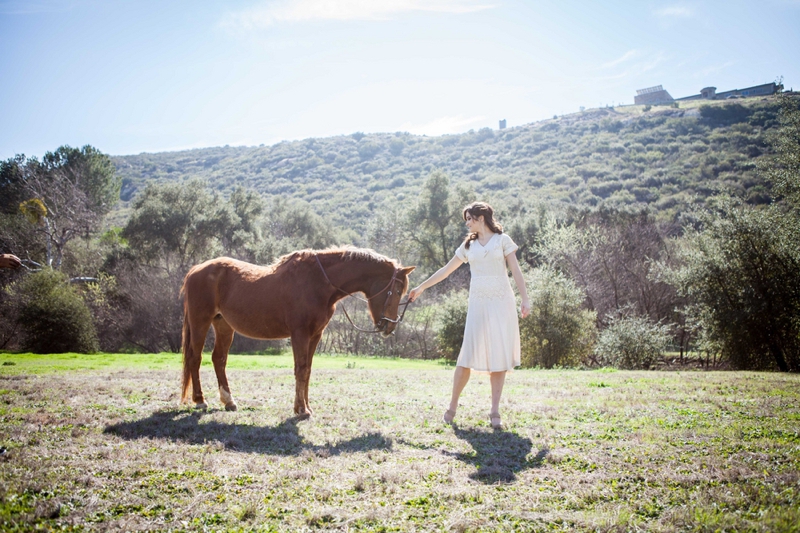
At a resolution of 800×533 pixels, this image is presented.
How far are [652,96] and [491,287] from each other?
11458 cm

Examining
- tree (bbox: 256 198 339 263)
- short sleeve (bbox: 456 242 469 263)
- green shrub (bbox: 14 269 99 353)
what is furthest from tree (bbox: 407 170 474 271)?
short sleeve (bbox: 456 242 469 263)

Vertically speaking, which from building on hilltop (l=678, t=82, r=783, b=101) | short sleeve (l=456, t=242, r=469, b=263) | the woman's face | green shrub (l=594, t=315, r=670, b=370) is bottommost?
green shrub (l=594, t=315, r=670, b=370)

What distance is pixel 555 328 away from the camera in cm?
2166

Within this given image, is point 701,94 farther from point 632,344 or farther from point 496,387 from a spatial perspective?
point 496,387

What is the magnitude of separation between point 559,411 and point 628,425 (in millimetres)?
1203

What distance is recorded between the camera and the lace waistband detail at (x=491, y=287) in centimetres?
654

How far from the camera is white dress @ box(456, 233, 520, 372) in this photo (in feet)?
21.0

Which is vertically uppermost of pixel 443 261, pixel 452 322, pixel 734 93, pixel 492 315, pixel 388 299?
pixel 734 93

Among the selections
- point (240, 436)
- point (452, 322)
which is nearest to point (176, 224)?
point (452, 322)

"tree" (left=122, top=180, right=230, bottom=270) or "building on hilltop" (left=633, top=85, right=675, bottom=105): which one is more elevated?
"building on hilltop" (left=633, top=85, right=675, bottom=105)

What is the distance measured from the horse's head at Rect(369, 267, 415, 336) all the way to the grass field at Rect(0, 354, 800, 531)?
138 centimetres

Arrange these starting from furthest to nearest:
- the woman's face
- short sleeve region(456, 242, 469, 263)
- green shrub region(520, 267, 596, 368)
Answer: green shrub region(520, 267, 596, 368) → short sleeve region(456, 242, 469, 263) → the woman's face

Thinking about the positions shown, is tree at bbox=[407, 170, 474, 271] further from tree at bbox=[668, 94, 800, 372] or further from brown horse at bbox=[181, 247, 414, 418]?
brown horse at bbox=[181, 247, 414, 418]

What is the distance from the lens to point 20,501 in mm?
3535
